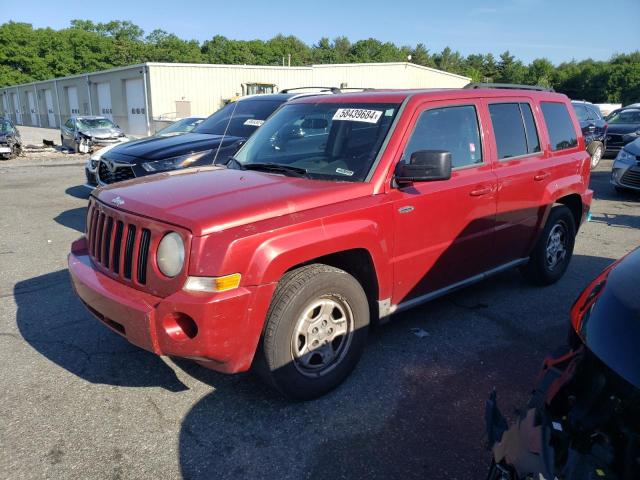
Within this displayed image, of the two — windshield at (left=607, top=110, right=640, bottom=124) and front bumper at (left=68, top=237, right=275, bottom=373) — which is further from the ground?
windshield at (left=607, top=110, right=640, bottom=124)

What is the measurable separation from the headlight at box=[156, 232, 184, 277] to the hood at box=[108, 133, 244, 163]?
4717mm

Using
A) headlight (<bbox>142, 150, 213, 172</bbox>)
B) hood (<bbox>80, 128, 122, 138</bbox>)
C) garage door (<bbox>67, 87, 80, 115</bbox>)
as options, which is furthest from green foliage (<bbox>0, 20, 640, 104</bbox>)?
headlight (<bbox>142, 150, 213, 172</bbox>)

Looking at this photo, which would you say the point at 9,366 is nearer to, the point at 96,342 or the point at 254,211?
the point at 96,342

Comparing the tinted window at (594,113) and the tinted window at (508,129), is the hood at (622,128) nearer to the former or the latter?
the tinted window at (594,113)

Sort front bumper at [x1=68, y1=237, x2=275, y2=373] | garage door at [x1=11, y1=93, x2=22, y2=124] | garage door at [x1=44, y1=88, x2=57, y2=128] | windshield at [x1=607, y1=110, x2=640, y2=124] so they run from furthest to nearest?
garage door at [x1=11, y1=93, x2=22, y2=124]
garage door at [x1=44, y1=88, x2=57, y2=128]
windshield at [x1=607, y1=110, x2=640, y2=124]
front bumper at [x1=68, y1=237, x2=275, y2=373]

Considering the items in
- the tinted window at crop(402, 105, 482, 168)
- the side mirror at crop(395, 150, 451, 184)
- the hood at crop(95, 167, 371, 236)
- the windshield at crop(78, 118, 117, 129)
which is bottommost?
the windshield at crop(78, 118, 117, 129)

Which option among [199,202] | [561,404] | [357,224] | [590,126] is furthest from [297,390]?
[590,126]

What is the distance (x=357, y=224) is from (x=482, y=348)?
1.63 metres

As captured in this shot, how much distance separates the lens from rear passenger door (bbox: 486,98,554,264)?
4.29 meters

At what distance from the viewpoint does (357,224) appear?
3.16 metres

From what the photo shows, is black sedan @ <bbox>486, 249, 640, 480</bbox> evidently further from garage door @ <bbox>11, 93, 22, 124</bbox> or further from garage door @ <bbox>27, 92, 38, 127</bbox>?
garage door @ <bbox>11, 93, 22, 124</bbox>

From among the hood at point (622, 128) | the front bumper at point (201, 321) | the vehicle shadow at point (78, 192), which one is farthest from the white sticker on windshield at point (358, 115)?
the hood at point (622, 128)

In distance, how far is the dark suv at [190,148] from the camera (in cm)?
711

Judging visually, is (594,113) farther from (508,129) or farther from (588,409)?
(588,409)
